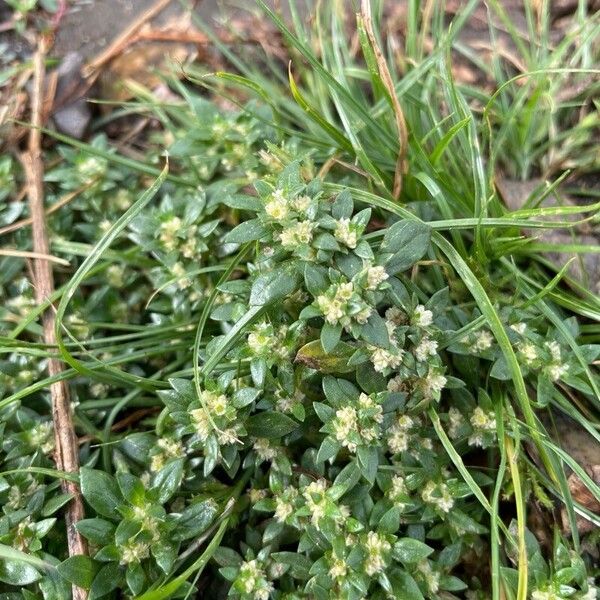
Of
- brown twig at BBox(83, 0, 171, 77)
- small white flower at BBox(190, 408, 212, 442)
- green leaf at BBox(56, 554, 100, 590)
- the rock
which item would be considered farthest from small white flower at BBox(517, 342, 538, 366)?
brown twig at BBox(83, 0, 171, 77)

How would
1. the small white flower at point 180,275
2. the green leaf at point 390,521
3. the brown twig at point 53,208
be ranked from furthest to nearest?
the brown twig at point 53,208 < the small white flower at point 180,275 < the green leaf at point 390,521

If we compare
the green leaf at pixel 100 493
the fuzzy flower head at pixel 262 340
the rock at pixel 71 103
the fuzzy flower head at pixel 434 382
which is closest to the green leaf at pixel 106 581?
the green leaf at pixel 100 493

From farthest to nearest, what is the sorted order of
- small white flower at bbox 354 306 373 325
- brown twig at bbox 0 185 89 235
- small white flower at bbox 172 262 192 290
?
brown twig at bbox 0 185 89 235, small white flower at bbox 172 262 192 290, small white flower at bbox 354 306 373 325

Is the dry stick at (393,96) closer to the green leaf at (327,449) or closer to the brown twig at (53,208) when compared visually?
the green leaf at (327,449)

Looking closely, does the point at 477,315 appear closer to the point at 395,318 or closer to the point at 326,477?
the point at 395,318

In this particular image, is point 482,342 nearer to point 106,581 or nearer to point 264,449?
point 264,449

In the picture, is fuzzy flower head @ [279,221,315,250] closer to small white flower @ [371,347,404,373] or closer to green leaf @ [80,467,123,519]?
small white flower @ [371,347,404,373]

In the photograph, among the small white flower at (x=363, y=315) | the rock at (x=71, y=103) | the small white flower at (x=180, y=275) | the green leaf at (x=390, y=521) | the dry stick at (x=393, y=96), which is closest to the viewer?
the small white flower at (x=363, y=315)
